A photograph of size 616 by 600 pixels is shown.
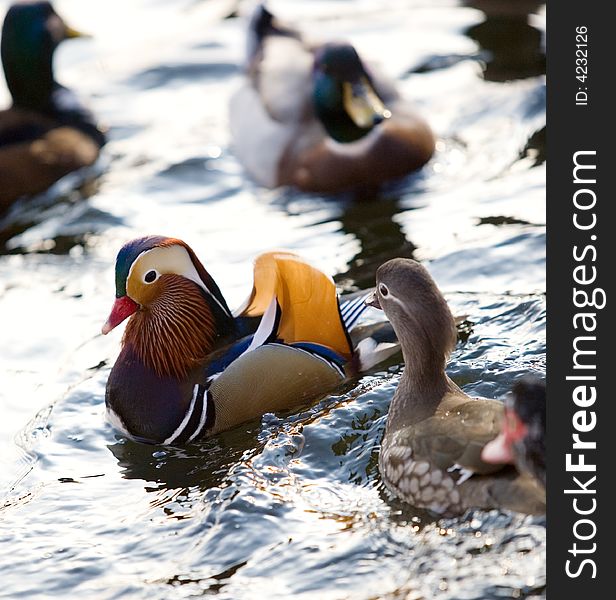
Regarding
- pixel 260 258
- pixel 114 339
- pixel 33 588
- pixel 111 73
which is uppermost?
pixel 111 73

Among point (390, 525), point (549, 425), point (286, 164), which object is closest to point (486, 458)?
point (549, 425)

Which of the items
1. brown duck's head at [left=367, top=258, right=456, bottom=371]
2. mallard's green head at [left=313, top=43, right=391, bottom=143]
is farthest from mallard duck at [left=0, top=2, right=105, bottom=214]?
brown duck's head at [left=367, top=258, right=456, bottom=371]

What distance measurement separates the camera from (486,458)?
4.89 metres

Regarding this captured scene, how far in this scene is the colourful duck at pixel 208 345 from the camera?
6430 mm

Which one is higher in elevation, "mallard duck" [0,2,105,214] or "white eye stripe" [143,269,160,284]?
"mallard duck" [0,2,105,214]

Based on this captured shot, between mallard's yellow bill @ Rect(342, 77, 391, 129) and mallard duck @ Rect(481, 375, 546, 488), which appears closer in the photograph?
mallard duck @ Rect(481, 375, 546, 488)

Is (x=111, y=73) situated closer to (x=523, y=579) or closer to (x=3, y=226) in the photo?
(x=3, y=226)

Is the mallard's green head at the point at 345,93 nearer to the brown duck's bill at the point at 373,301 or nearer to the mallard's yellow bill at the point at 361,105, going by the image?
the mallard's yellow bill at the point at 361,105

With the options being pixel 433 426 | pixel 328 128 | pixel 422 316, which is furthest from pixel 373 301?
pixel 328 128

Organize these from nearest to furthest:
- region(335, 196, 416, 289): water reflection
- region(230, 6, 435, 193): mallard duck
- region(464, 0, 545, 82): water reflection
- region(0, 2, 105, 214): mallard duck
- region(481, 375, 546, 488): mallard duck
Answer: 1. region(481, 375, 546, 488): mallard duck
2. region(335, 196, 416, 289): water reflection
3. region(230, 6, 435, 193): mallard duck
4. region(0, 2, 105, 214): mallard duck
5. region(464, 0, 545, 82): water reflection

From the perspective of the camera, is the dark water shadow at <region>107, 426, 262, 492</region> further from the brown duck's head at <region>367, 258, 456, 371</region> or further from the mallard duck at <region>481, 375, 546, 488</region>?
the mallard duck at <region>481, 375, 546, 488</region>

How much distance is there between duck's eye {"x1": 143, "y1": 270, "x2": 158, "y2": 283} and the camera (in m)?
6.53

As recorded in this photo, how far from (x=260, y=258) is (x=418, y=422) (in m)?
1.56

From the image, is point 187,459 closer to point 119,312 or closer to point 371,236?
point 119,312
